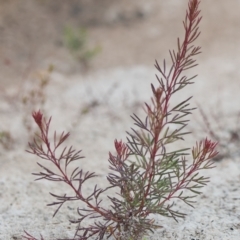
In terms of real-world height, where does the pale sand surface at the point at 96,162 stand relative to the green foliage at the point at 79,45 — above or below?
below

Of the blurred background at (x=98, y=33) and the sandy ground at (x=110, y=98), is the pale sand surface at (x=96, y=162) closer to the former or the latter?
the sandy ground at (x=110, y=98)

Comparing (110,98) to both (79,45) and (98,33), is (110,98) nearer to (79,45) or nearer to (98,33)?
(79,45)

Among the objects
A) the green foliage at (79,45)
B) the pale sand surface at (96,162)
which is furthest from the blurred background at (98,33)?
the pale sand surface at (96,162)

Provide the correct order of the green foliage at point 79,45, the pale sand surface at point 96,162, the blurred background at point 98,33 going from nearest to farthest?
the pale sand surface at point 96,162, the green foliage at point 79,45, the blurred background at point 98,33

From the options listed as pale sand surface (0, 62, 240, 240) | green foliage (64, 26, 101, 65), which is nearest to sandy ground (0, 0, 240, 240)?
pale sand surface (0, 62, 240, 240)

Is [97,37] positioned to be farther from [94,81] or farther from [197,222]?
[197,222]

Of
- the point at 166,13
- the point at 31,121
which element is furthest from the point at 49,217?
the point at 166,13

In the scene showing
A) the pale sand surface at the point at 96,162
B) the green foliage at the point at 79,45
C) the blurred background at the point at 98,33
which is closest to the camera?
the pale sand surface at the point at 96,162

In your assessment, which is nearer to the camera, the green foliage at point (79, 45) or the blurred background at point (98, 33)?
the green foliage at point (79, 45)
